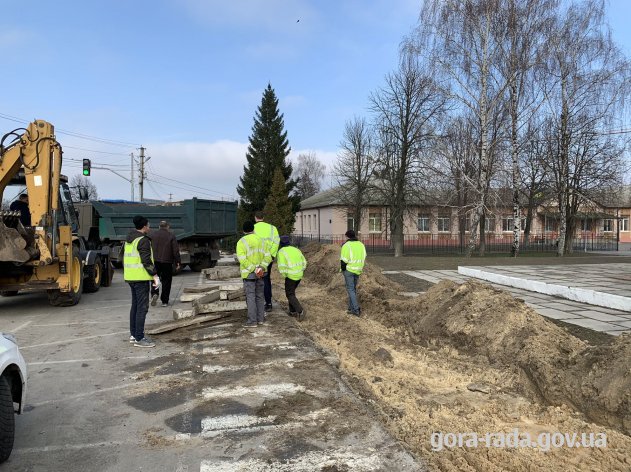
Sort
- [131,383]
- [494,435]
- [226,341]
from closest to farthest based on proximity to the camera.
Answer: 1. [494,435]
2. [131,383]
3. [226,341]

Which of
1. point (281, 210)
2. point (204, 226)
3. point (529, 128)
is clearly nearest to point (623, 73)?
point (529, 128)

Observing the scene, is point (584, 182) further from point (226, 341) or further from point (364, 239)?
point (226, 341)

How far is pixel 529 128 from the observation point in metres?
26.2

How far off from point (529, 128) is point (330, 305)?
21.0m

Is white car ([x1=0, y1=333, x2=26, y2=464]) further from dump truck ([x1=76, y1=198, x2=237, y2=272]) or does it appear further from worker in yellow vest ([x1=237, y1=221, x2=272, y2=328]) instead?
dump truck ([x1=76, y1=198, x2=237, y2=272])

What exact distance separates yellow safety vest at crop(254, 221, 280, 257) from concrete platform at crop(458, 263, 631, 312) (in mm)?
6663

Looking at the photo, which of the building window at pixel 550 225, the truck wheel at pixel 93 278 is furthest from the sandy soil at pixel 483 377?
the building window at pixel 550 225

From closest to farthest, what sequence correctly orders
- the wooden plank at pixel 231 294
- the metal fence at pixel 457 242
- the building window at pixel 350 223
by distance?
the wooden plank at pixel 231 294 < the metal fence at pixel 457 242 < the building window at pixel 350 223

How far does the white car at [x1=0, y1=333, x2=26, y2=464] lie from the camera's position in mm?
3314

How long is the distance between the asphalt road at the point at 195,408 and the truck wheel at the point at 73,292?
2.70m

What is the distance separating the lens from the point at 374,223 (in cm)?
4241

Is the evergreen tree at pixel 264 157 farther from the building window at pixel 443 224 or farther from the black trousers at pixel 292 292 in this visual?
the black trousers at pixel 292 292


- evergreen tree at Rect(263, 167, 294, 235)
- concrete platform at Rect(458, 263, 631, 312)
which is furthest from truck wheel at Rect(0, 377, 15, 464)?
evergreen tree at Rect(263, 167, 294, 235)

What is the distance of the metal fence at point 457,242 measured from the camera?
116ft
